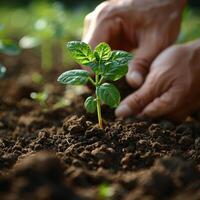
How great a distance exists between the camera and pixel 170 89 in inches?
113

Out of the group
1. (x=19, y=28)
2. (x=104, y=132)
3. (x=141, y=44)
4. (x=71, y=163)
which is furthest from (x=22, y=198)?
(x=19, y=28)

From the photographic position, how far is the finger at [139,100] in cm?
284

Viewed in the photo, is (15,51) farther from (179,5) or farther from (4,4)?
(4,4)

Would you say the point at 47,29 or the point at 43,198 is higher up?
the point at 47,29

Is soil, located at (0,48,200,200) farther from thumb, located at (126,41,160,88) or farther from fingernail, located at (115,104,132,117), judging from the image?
thumb, located at (126,41,160,88)

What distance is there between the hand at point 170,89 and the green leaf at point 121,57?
55 centimetres

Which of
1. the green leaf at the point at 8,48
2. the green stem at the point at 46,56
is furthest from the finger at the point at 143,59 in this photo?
the green stem at the point at 46,56

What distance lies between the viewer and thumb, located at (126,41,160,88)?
117 inches

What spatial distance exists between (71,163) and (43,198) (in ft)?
1.74

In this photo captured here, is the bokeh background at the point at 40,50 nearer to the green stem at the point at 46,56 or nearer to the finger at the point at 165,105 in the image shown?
the green stem at the point at 46,56

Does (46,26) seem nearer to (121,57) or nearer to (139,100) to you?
(139,100)

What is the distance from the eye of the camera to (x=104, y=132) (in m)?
2.40

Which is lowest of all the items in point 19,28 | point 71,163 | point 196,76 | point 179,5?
point 71,163

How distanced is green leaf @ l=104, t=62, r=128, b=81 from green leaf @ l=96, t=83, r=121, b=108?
0.07 m
